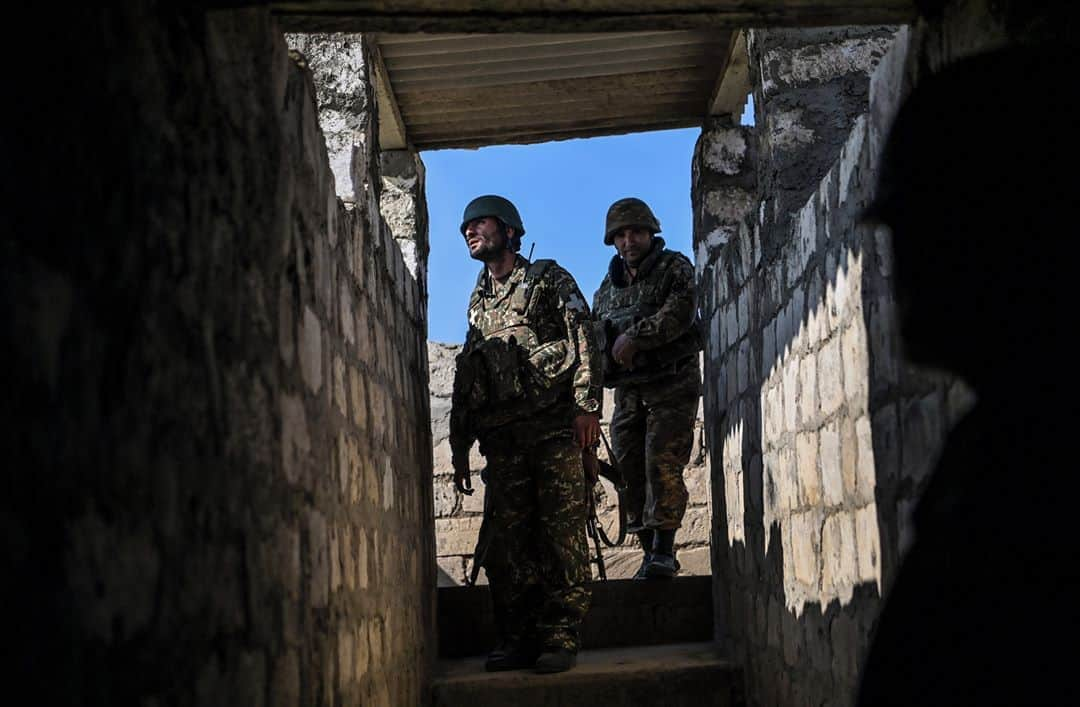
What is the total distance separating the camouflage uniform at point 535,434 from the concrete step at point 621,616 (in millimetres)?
603

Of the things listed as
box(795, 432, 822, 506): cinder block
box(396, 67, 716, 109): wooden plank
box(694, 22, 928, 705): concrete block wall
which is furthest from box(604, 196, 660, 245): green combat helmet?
box(795, 432, 822, 506): cinder block

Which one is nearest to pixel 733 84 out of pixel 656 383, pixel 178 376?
pixel 656 383

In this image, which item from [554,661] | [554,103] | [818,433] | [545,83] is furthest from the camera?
[554,103]

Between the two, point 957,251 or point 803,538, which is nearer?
point 957,251

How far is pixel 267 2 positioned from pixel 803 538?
2.40m

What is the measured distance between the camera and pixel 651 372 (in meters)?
5.68

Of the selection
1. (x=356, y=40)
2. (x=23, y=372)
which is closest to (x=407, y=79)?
(x=356, y=40)

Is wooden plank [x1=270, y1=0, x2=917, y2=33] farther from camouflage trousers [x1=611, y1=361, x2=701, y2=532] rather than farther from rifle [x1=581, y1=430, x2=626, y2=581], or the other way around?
camouflage trousers [x1=611, y1=361, x2=701, y2=532]

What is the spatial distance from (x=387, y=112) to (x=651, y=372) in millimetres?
1820

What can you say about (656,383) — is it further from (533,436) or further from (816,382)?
(816,382)

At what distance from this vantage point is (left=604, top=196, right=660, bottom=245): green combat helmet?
5.85 m

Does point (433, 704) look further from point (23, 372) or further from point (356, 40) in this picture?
point (23, 372)

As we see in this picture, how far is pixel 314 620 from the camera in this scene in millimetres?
2502

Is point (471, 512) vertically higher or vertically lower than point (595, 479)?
lower
